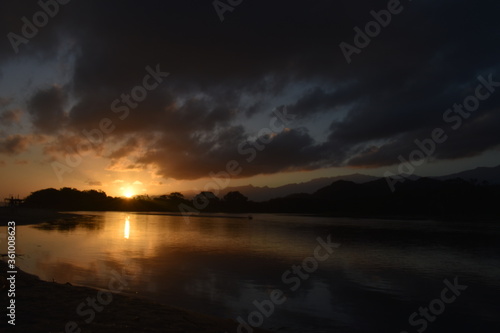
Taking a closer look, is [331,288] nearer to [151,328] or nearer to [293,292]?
[293,292]

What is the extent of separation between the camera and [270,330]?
13.8m

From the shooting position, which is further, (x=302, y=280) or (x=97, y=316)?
(x=302, y=280)

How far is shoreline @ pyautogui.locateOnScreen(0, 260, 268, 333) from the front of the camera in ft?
36.3

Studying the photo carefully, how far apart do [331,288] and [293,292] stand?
2.83m

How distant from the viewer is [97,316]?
1250 centimetres

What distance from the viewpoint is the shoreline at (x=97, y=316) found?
1108 cm

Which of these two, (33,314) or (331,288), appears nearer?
(33,314)

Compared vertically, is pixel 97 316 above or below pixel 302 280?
above

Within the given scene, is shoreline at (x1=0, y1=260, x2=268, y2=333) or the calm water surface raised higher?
shoreline at (x1=0, y1=260, x2=268, y2=333)

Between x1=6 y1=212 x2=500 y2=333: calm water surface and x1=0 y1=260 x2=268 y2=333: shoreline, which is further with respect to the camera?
x1=6 y1=212 x2=500 y2=333: calm water surface

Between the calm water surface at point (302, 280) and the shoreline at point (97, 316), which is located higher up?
the shoreline at point (97, 316)

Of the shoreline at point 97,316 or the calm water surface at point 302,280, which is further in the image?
the calm water surface at point 302,280

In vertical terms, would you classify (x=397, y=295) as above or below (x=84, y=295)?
below

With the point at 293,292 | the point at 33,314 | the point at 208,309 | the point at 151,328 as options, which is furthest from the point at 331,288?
the point at 33,314
